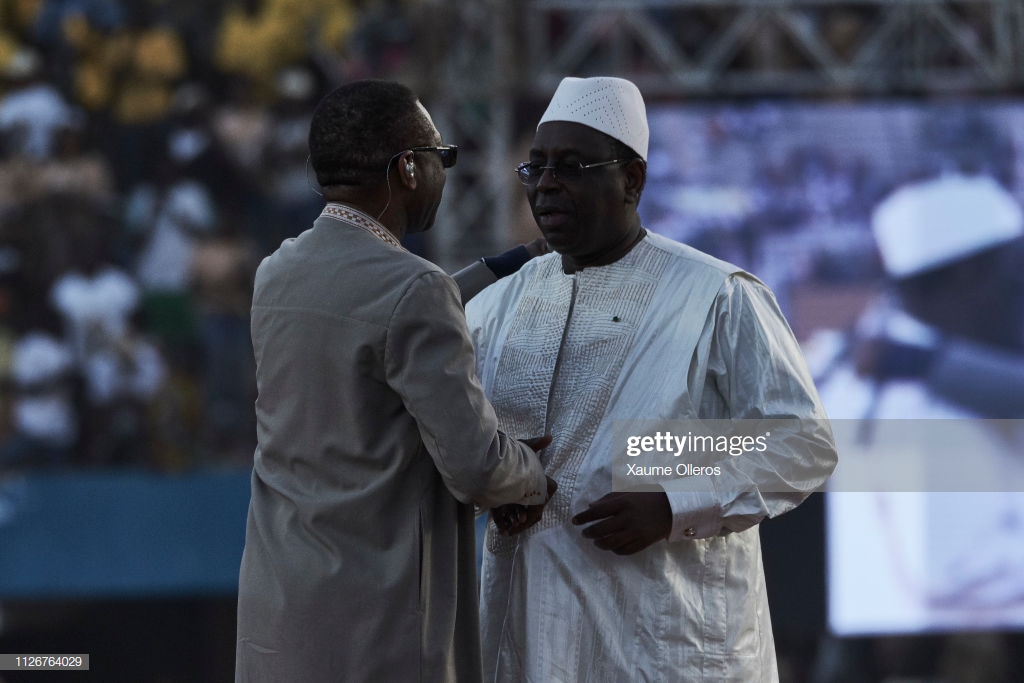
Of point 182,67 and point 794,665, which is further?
point 182,67

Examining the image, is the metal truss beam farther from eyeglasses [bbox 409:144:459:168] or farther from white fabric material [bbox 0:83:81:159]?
eyeglasses [bbox 409:144:459:168]

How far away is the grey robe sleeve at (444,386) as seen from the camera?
2.46 metres

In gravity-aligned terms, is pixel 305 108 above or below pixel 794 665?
above

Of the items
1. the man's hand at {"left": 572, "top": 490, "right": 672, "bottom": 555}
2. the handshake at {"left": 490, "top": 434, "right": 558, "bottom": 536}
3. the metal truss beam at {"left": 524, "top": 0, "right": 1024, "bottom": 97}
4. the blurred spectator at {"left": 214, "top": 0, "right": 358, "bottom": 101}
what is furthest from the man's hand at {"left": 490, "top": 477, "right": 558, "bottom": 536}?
the blurred spectator at {"left": 214, "top": 0, "right": 358, "bottom": 101}

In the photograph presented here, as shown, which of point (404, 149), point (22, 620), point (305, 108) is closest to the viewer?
point (404, 149)

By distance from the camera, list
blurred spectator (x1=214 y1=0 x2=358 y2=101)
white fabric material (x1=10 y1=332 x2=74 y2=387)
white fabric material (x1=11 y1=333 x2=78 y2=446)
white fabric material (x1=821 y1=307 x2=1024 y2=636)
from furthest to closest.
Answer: blurred spectator (x1=214 y1=0 x2=358 y2=101)
white fabric material (x1=10 y1=332 x2=74 y2=387)
white fabric material (x1=11 y1=333 x2=78 y2=446)
white fabric material (x1=821 y1=307 x2=1024 y2=636)

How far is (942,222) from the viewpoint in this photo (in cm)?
691

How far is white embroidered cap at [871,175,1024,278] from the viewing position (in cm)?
689

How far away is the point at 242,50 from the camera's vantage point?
795cm

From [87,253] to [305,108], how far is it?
58.7 inches

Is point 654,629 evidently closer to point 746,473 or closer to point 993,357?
point 746,473

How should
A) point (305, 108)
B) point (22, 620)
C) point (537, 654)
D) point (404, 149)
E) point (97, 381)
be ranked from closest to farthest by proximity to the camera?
point (404, 149)
point (537, 654)
point (22, 620)
point (97, 381)
point (305, 108)

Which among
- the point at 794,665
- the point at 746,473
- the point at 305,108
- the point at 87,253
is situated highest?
the point at 305,108

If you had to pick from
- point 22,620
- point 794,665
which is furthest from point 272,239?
point 794,665
